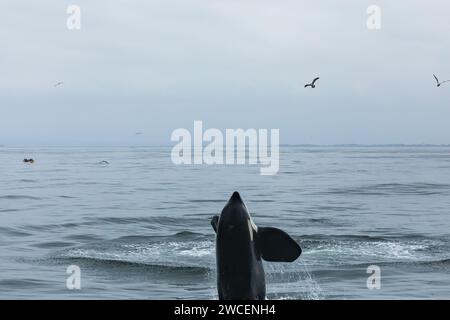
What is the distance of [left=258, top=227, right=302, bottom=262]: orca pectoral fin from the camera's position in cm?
1024

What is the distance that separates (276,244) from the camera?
10.3 m

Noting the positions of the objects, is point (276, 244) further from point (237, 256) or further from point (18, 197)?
point (18, 197)

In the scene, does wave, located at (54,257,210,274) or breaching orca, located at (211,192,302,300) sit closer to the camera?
breaching orca, located at (211,192,302,300)

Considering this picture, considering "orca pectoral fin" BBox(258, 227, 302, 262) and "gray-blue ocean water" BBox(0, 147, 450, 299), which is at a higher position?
"orca pectoral fin" BBox(258, 227, 302, 262)

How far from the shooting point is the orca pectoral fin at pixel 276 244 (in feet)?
33.6

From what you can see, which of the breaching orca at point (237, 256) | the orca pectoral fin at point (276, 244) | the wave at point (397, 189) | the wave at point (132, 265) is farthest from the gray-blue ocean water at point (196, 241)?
the breaching orca at point (237, 256)

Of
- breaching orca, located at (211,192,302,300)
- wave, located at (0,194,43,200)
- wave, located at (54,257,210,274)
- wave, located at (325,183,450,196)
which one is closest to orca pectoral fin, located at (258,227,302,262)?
breaching orca, located at (211,192,302,300)

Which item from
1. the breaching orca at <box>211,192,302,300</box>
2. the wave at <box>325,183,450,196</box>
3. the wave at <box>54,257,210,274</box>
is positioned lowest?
the wave at <box>54,257,210,274</box>

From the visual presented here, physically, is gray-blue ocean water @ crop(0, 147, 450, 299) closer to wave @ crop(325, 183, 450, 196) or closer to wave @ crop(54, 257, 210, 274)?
wave @ crop(54, 257, 210, 274)

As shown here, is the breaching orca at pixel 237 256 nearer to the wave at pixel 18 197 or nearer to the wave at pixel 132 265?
the wave at pixel 132 265

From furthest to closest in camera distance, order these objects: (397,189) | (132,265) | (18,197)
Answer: (397,189)
(18,197)
(132,265)

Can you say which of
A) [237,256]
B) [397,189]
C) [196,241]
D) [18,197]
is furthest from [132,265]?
[397,189]
